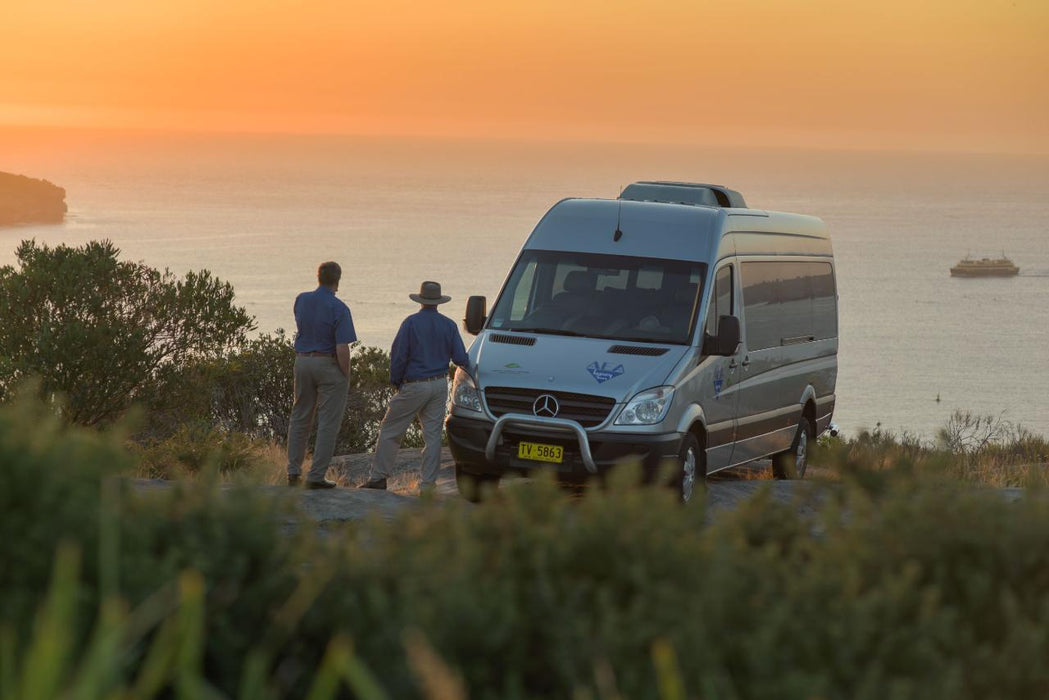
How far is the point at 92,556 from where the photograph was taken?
399cm

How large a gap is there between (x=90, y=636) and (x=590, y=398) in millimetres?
7162

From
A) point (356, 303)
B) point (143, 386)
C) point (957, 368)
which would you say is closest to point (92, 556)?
point (143, 386)

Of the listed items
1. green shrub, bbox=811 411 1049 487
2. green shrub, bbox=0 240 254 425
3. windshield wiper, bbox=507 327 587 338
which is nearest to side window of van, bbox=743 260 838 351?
green shrub, bbox=811 411 1049 487

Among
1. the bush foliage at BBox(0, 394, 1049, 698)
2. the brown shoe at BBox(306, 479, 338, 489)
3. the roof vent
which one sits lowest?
the brown shoe at BBox(306, 479, 338, 489)

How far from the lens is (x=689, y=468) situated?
11227mm

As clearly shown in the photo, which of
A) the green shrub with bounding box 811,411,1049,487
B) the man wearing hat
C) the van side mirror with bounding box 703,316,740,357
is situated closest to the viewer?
the green shrub with bounding box 811,411,1049,487

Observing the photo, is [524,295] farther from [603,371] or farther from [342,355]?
[342,355]

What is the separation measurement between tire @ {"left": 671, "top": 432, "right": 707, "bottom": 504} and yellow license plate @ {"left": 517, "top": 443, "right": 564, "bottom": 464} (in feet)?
3.18

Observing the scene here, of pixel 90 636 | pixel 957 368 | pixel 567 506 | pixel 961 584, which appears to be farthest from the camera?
pixel 957 368

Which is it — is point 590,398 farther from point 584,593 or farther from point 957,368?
point 957,368

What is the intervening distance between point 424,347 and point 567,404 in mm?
1625

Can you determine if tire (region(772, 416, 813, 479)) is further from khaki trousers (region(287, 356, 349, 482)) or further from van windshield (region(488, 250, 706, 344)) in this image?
khaki trousers (region(287, 356, 349, 482))

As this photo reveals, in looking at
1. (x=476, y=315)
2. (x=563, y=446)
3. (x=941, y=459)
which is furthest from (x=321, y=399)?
(x=941, y=459)

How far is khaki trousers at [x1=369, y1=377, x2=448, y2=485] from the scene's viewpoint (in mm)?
11820
